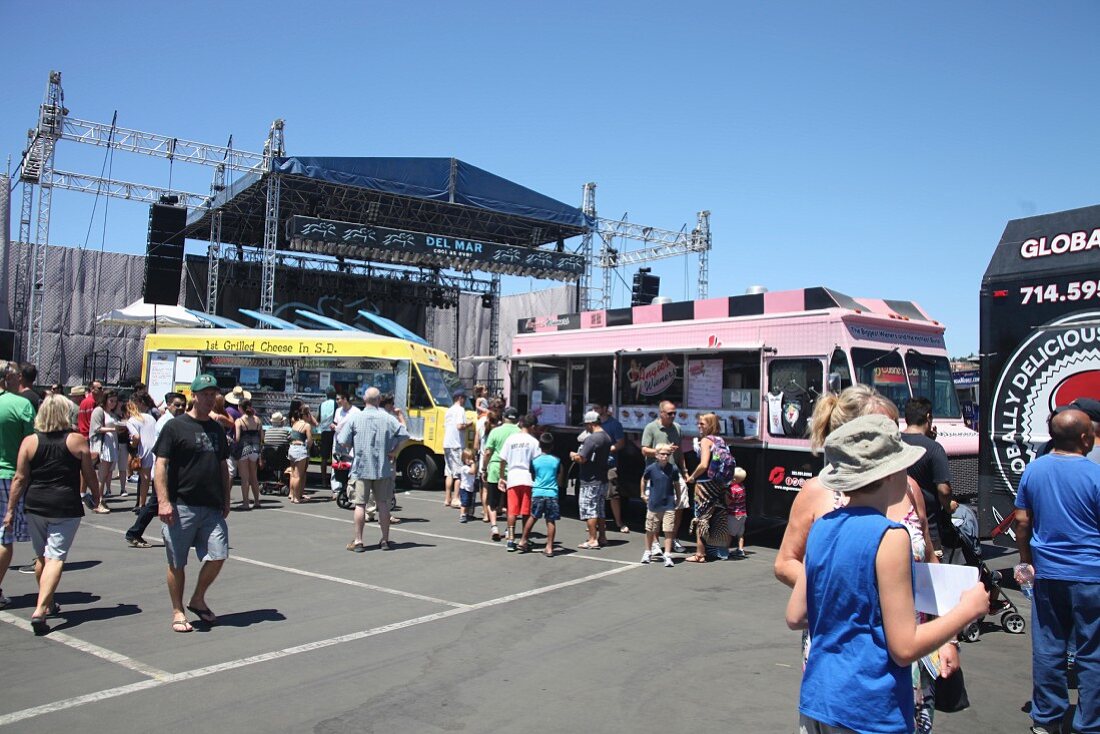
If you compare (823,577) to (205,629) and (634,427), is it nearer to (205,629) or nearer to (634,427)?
(205,629)

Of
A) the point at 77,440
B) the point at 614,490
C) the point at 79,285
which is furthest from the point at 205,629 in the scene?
the point at 79,285

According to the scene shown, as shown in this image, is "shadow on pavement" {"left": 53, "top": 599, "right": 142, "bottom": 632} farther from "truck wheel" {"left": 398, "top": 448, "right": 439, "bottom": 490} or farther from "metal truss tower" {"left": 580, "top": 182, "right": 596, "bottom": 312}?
"metal truss tower" {"left": 580, "top": 182, "right": 596, "bottom": 312}

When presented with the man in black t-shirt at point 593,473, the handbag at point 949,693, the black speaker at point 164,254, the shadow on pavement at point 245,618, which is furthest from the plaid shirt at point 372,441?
the black speaker at point 164,254

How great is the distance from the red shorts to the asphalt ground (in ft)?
2.64

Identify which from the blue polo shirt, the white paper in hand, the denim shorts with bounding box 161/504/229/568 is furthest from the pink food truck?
the white paper in hand

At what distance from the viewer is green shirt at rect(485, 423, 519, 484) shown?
436 inches

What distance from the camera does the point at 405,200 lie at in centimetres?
2983

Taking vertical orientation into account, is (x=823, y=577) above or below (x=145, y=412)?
below

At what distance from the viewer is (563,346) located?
44.3 ft

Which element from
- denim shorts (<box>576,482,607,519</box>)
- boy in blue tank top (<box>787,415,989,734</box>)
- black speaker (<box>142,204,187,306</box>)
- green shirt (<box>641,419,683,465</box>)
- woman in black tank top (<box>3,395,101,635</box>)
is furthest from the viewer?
black speaker (<box>142,204,187,306</box>)

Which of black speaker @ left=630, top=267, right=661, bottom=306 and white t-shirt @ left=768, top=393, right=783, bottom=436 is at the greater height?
black speaker @ left=630, top=267, right=661, bottom=306

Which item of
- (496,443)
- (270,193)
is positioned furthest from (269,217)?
(496,443)

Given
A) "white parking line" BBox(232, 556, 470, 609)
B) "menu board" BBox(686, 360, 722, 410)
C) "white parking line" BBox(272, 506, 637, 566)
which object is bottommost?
"white parking line" BBox(232, 556, 470, 609)

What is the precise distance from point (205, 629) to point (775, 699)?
13.7 ft
